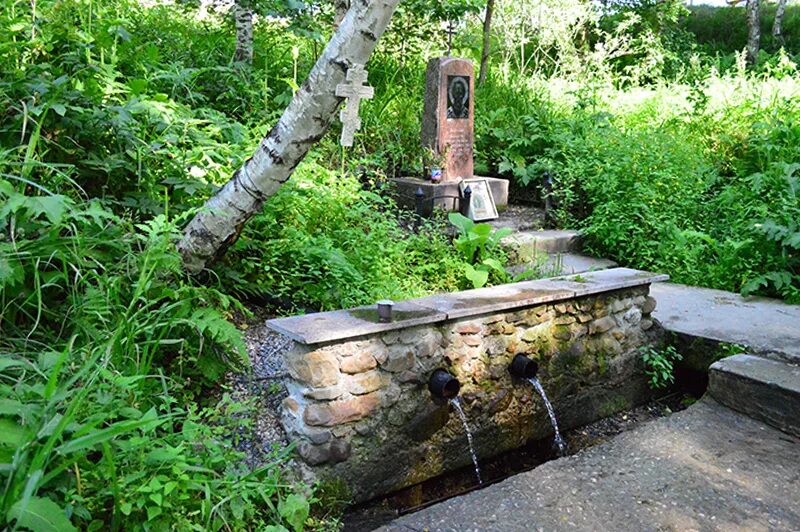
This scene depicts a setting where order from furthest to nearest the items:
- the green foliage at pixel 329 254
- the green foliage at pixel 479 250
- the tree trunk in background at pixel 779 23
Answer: the tree trunk in background at pixel 779 23
the green foliage at pixel 479 250
the green foliage at pixel 329 254

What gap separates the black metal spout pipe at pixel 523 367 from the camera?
390 cm

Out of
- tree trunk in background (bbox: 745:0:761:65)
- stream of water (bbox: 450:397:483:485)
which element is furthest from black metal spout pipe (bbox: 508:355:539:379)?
tree trunk in background (bbox: 745:0:761:65)

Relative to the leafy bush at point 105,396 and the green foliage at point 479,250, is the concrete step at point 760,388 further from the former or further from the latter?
the leafy bush at point 105,396

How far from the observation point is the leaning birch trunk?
10.4ft

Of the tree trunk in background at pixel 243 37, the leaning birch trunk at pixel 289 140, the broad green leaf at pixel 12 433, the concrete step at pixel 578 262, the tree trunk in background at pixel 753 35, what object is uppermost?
the tree trunk in background at pixel 753 35

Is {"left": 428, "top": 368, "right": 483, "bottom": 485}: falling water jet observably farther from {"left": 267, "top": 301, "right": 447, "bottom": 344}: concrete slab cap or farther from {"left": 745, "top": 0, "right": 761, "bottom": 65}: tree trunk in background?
{"left": 745, "top": 0, "right": 761, "bottom": 65}: tree trunk in background

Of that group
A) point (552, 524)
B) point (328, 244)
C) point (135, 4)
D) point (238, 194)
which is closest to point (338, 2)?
point (135, 4)

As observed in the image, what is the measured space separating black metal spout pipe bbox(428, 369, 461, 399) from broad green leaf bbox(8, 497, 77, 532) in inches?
80.8

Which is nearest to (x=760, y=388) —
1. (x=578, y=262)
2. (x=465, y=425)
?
(x=465, y=425)

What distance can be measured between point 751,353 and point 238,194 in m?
3.32

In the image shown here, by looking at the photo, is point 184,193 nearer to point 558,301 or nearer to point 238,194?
point 238,194

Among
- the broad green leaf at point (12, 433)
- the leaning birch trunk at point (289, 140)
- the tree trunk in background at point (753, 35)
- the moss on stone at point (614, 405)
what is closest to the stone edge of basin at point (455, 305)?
the leaning birch trunk at point (289, 140)

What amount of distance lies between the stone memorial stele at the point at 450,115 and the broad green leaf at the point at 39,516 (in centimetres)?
592

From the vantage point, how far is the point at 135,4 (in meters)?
7.66
